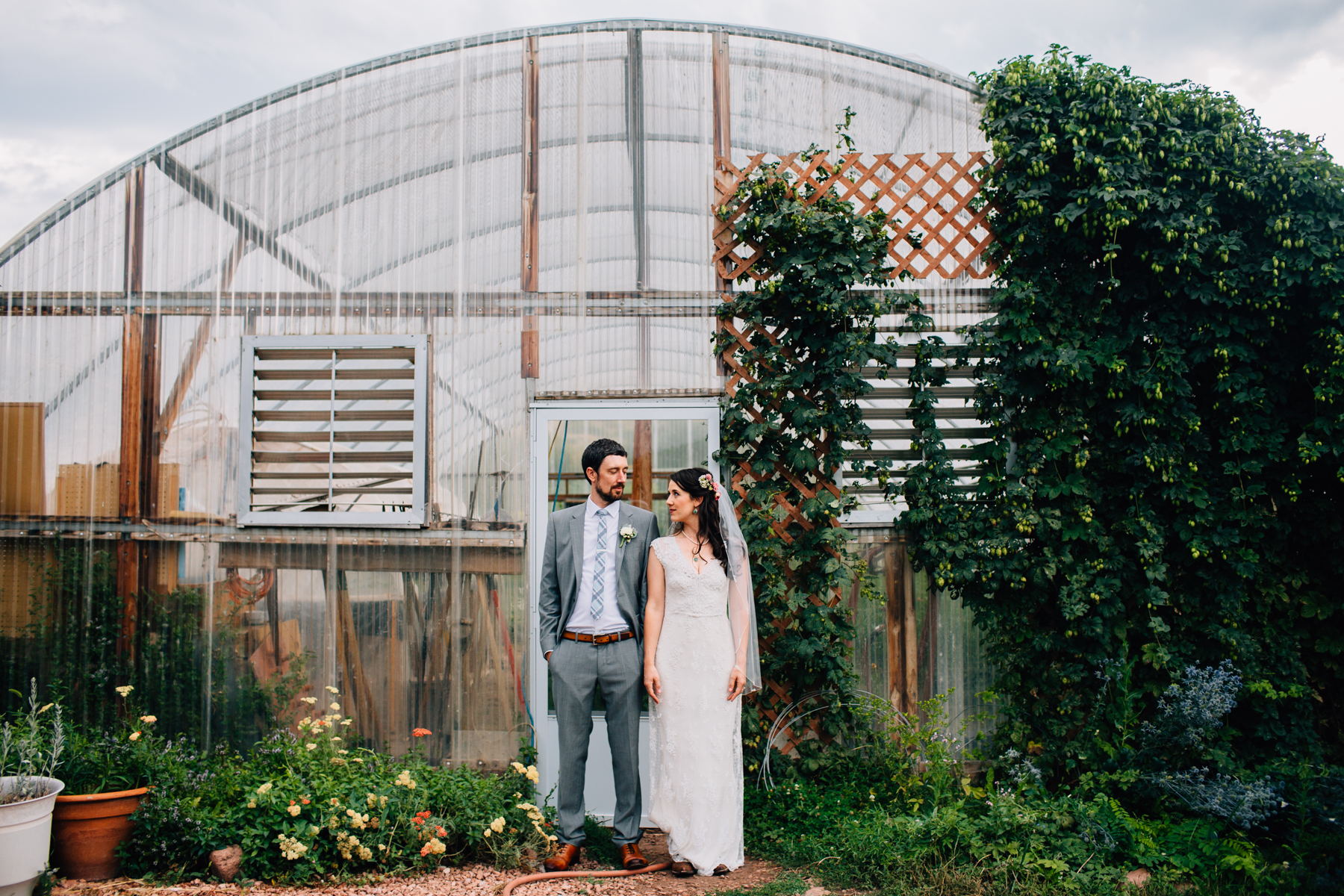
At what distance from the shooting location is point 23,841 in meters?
2.58

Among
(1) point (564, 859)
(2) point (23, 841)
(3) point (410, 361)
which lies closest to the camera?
(2) point (23, 841)

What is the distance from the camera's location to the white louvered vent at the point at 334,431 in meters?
3.78

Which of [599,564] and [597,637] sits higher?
[599,564]

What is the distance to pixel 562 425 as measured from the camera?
3.79 meters

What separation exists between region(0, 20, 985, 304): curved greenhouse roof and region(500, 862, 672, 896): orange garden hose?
9.33 ft

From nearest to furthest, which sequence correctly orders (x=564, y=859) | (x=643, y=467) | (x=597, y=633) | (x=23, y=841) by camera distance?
1. (x=23, y=841)
2. (x=564, y=859)
3. (x=597, y=633)
4. (x=643, y=467)

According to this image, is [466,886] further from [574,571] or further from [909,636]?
[909,636]

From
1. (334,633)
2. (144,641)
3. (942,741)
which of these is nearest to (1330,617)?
(942,741)

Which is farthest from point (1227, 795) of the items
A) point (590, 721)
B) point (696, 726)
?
point (590, 721)

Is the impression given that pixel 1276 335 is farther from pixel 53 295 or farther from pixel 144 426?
pixel 53 295

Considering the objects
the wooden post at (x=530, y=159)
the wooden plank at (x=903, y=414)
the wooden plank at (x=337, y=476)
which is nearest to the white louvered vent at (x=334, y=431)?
the wooden plank at (x=337, y=476)

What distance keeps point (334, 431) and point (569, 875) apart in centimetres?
244

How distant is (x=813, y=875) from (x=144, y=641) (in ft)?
11.5

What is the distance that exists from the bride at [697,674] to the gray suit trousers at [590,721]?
0.09m
